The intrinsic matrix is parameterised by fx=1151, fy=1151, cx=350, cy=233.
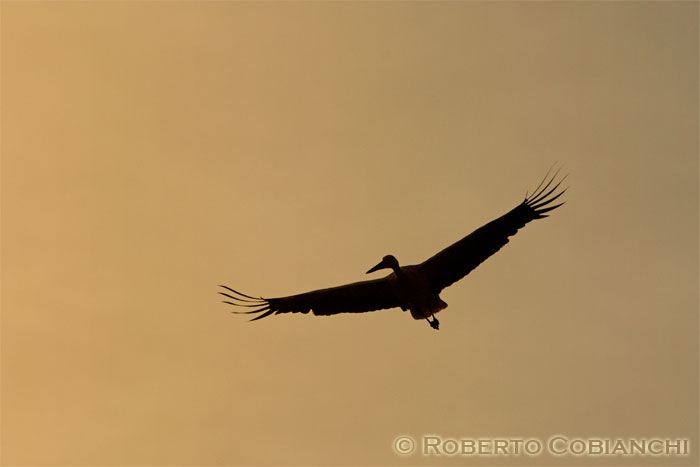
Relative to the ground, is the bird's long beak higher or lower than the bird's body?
higher

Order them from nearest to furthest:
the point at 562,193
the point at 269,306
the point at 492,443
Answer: the point at 562,193
the point at 269,306
the point at 492,443

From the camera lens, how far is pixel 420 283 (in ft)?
75.3

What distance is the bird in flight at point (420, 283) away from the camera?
22.5 meters

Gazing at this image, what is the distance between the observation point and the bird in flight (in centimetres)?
2253

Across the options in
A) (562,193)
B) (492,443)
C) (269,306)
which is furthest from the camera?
(492,443)

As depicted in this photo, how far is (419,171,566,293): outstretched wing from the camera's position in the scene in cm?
2248

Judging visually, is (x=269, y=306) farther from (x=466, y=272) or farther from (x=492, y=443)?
(x=492, y=443)

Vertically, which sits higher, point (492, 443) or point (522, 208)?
point (522, 208)

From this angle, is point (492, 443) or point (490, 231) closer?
point (490, 231)

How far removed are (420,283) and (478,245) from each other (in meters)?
1.38

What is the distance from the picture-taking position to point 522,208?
22469 millimetres

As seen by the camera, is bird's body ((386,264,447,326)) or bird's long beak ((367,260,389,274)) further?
bird's long beak ((367,260,389,274))

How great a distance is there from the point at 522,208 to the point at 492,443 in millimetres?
6832

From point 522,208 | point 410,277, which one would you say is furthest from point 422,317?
point 522,208
